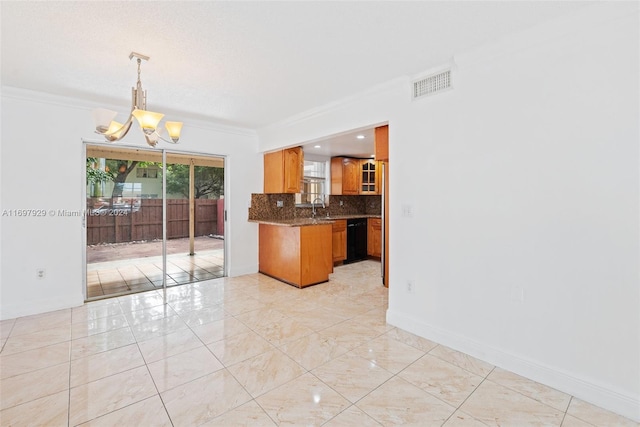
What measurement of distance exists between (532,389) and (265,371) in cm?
184

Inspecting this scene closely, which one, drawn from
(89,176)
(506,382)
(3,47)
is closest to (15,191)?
(89,176)

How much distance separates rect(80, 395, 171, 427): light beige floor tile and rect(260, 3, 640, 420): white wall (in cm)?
213

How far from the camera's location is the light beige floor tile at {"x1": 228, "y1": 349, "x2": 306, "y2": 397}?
6.81 ft

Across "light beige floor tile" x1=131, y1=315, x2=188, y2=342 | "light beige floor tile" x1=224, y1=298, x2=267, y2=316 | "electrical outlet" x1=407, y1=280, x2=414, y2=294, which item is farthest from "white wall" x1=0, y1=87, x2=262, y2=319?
"electrical outlet" x1=407, y1=280, x2=414, y2=294

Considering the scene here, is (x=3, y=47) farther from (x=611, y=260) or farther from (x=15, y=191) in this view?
(x=611, y=260)

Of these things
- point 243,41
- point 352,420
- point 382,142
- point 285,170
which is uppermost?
point 243,41

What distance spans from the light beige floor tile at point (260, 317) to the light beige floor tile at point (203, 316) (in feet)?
0.78

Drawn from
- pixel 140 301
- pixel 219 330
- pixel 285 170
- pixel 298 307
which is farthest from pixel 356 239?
pixel 140 301

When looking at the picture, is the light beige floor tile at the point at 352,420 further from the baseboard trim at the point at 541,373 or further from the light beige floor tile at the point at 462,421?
the baseboard trim at the point at 541,373

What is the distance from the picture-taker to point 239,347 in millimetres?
2615

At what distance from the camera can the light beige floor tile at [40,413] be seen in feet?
5.66

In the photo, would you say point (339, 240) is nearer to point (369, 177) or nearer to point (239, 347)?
point (369, 177)

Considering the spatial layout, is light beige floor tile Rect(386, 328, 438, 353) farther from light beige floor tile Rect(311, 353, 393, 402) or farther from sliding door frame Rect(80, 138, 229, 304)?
sliding door frame Rect(80, 138, 229, 304)

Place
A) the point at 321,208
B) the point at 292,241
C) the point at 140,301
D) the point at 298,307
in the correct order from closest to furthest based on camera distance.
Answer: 1. the point at 298,307
2. the point at 140,301
3. the point at 292,241
4. the point at 321,208
